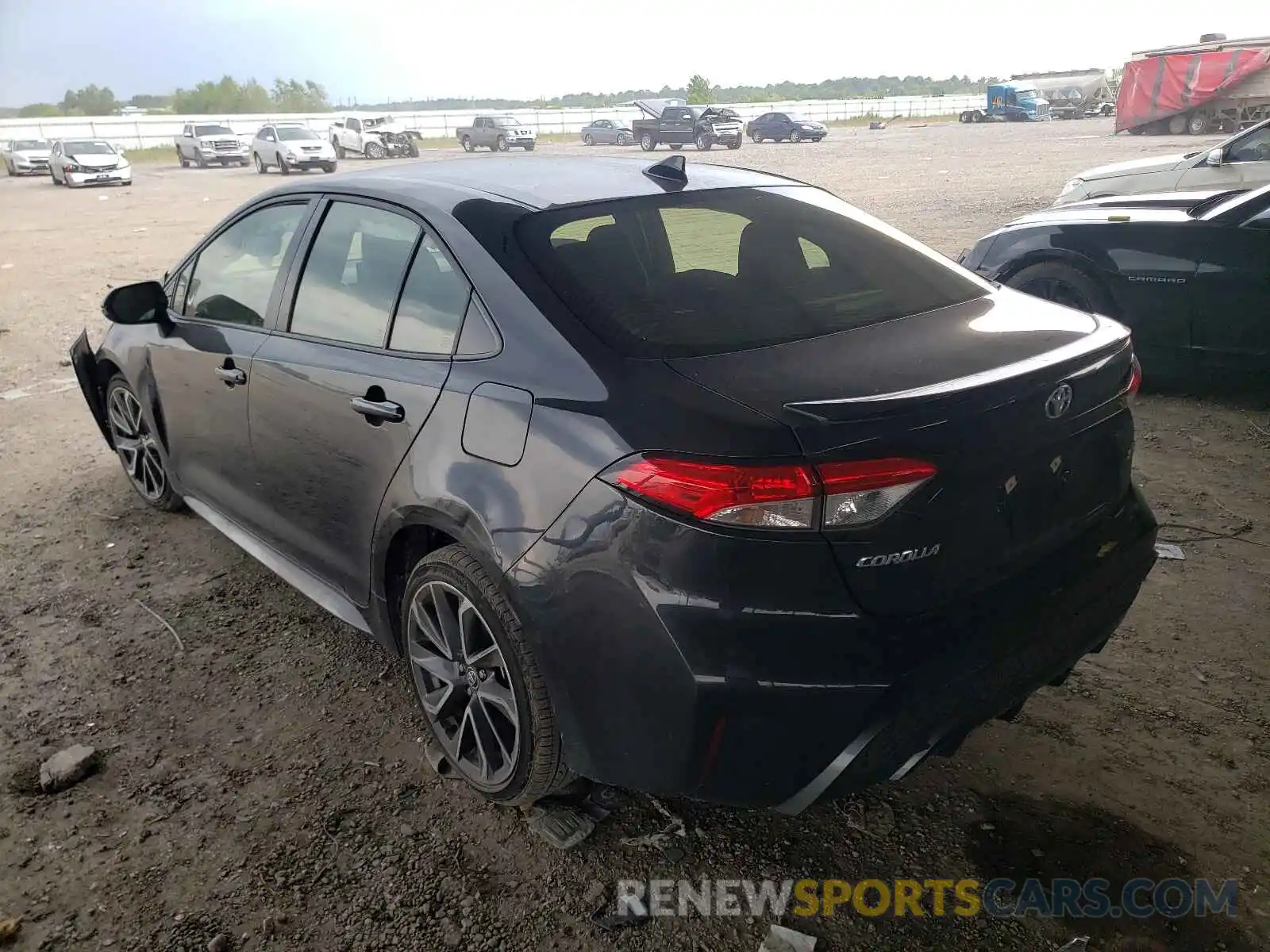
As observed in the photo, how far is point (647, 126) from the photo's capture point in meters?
41.0

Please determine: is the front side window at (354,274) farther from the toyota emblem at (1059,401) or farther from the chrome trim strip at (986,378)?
the toyota emblem at (1059,401)

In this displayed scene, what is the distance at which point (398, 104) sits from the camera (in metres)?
113

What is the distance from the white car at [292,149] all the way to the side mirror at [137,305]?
27.8m

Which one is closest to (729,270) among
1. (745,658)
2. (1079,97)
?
(745,658)

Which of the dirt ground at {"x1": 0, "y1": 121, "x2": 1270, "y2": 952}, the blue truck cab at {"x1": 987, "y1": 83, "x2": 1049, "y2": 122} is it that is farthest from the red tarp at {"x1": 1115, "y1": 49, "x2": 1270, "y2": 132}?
the dirt ground at {"x1": 0, "y1": 121, "x2": 1270, "y2": 952}

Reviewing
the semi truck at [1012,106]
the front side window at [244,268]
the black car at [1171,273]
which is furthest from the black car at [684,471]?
the semi truck at [1012,106]

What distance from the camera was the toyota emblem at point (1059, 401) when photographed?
223cm

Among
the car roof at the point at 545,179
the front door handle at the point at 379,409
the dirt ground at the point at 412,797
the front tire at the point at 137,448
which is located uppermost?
the car roof at the point at 545,179

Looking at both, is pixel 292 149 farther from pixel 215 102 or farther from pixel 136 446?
pixel 215 102

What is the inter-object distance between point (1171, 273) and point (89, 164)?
98.8 ft

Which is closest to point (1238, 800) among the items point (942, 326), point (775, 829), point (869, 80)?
point (775, 829)

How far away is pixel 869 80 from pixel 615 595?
155 metres

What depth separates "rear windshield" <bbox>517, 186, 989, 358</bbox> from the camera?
7.96ft

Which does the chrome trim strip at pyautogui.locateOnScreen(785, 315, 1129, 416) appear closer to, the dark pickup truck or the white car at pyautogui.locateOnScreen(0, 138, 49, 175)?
the dark pickup truck
